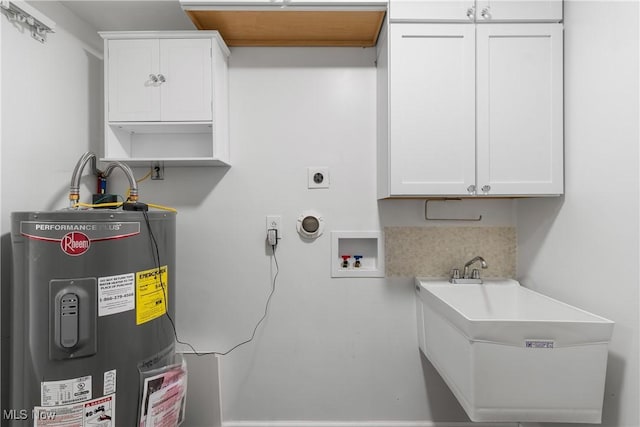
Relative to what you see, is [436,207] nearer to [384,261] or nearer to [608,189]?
[384,261]

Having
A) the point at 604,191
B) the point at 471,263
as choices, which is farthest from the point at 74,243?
the point at 604,191

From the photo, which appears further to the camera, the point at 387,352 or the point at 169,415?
the point at 387,352

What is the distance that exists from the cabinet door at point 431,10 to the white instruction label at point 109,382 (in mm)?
1853

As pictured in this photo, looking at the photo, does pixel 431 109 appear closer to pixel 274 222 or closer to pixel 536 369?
pixel 274 222

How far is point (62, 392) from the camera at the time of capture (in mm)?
1104

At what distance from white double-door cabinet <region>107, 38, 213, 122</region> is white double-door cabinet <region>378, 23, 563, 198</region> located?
92 cm

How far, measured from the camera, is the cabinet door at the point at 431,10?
1.46 m

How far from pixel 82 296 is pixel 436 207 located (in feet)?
5.42

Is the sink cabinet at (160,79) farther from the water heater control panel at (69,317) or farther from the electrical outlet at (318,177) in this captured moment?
the water heater control panel at (69,317)

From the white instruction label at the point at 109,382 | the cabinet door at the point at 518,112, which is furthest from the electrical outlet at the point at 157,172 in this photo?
the cabinet door at the point at 518,112

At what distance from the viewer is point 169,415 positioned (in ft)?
4.36

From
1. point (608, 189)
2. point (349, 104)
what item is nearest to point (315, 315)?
point (349, 104)

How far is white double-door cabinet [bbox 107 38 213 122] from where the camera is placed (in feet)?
4.98

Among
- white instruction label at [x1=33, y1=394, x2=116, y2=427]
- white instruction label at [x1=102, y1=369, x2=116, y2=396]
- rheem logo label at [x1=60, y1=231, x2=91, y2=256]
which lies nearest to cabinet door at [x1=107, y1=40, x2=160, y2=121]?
rheem logo label at [x1=60, y1=231, x2=91, y2=256]
